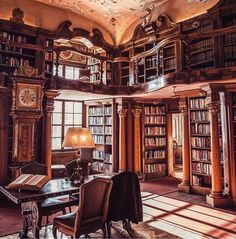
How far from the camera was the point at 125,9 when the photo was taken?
20.9 ft

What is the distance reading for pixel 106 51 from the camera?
279 inches

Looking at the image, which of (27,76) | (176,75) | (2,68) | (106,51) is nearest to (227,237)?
(176,75)

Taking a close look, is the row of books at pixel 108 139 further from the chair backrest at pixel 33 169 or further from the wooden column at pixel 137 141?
the chair backrest at pixel 33 169

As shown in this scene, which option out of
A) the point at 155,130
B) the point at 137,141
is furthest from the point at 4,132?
the point at 155,130

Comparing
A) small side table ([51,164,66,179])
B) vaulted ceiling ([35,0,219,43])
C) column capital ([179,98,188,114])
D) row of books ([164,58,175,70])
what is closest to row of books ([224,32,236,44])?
vaulted ceiling ([35,0,219,43])

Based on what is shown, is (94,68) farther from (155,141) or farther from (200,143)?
(200,143)

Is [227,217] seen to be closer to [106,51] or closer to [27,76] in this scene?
[27,76]

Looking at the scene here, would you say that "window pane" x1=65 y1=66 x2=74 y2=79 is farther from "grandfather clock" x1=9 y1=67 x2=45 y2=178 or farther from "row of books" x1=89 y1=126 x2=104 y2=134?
"grandfather clock" x1=9 y1=67 x2=45 y2=178

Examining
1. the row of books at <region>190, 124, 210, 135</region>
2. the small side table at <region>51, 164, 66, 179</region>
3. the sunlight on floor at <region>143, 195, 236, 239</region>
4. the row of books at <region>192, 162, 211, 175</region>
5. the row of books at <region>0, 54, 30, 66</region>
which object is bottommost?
the sunlight on floor at <region>143, 195, 236, 239</region>

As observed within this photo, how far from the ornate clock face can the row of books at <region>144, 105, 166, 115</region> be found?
3.26 metres

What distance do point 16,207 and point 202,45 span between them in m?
4.97

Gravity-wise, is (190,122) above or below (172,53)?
below

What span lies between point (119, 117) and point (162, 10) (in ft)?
9.66

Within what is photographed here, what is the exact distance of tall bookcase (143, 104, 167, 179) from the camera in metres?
6.90
